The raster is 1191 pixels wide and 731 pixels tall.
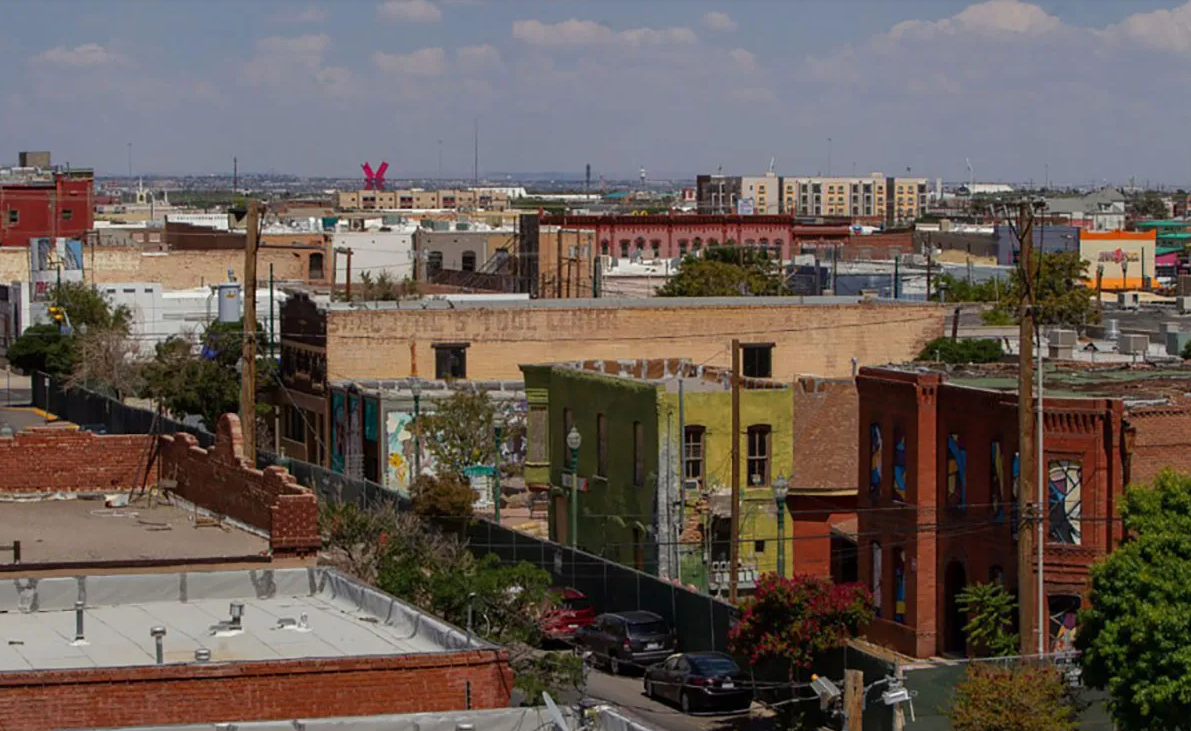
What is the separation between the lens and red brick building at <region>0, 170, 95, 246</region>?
135375mm

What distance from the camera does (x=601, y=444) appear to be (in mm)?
51625

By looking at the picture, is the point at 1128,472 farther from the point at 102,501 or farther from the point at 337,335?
the point at 337,335

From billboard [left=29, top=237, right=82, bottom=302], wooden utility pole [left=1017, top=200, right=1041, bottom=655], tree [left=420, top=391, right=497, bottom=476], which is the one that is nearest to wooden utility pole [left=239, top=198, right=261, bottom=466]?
wooden utility pole [left=1017, top=200, right=1041, bottom=655]

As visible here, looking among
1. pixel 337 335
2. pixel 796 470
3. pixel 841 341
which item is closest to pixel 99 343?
pixel 337 335

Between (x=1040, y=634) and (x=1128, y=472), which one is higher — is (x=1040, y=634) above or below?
below

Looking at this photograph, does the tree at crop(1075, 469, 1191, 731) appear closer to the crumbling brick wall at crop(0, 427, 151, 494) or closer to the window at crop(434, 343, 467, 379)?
the crumbling brick wall at crop(0, 427, 151, 494)

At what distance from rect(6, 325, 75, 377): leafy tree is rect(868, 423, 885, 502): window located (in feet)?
157

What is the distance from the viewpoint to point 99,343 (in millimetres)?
79500

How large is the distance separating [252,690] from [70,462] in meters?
12.7

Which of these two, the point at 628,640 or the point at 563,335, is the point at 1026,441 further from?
the point at 563,335

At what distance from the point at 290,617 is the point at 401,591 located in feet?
41.7

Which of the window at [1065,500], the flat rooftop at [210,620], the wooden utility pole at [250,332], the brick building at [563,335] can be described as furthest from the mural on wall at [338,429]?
Answer: the flat rooftop at [210,620]

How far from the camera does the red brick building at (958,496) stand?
37031 millimetres

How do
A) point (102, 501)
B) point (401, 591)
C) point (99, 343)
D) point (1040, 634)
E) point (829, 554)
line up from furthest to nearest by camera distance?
point (99, 343)
point (829, 554)
point (1040, 634)
point (401, 591)
point (102, 501)
